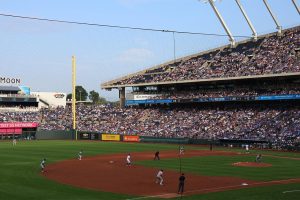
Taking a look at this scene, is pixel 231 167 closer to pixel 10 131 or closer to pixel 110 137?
pixel 110 137

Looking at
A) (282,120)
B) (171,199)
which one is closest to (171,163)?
(171,199)

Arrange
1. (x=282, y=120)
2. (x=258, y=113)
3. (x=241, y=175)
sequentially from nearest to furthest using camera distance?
(x=241, y=175), (x=282, y=120), (x=258, y=113)

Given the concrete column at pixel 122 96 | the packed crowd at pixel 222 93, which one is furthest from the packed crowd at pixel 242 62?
the packed crowd at pixel 222 93

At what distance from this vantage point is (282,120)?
212 ft

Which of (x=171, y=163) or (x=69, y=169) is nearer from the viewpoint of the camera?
(x=69, y=169)

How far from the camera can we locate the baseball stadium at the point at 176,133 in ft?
91.5

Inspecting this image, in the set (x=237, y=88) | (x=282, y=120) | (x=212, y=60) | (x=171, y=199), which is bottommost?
(x=171, y=199)

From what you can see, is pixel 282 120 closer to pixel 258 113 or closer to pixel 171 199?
pixel 258 113

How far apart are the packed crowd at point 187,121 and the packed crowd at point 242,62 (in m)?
6.15

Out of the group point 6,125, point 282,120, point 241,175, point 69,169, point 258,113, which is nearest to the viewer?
point 241,175

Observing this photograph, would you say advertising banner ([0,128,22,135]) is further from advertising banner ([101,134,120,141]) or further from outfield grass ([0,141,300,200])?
outfield grass ([0,141,300,200])

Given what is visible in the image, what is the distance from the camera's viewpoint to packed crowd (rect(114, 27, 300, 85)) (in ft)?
230

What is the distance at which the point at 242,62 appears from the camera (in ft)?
254

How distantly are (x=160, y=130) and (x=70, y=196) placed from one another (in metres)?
54.4
